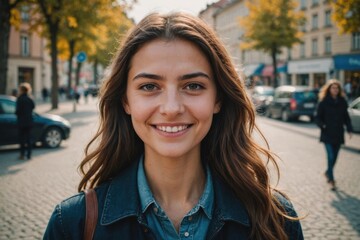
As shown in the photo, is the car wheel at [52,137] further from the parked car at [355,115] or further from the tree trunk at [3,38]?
the parked car at [355,115]

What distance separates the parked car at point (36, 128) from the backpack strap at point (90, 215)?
10.6 meters

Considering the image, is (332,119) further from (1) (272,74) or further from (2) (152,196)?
(1) (272,74)

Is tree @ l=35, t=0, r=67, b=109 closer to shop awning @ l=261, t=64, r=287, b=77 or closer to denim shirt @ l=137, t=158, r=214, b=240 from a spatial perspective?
denim shirt @ l=137, t=158, r=214, b=240

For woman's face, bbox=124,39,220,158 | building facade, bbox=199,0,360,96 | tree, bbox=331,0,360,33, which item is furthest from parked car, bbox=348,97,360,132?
building facade, bbox=199,0,360,96

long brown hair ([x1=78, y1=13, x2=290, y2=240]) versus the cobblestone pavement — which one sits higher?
long brown hair ([x1=78, y1=13, x2=290, y2=240])

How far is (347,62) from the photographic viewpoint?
37.3 metres

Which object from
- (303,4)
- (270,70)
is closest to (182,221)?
(303,4)

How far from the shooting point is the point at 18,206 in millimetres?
6340

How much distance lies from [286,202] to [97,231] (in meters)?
1.03

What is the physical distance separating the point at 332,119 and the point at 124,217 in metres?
7.15

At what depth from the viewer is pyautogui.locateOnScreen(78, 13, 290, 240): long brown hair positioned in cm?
211

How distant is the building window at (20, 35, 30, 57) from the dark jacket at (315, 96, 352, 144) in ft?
140

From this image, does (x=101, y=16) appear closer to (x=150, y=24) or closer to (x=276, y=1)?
(x=276, y=1)

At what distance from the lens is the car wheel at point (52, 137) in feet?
41.5
